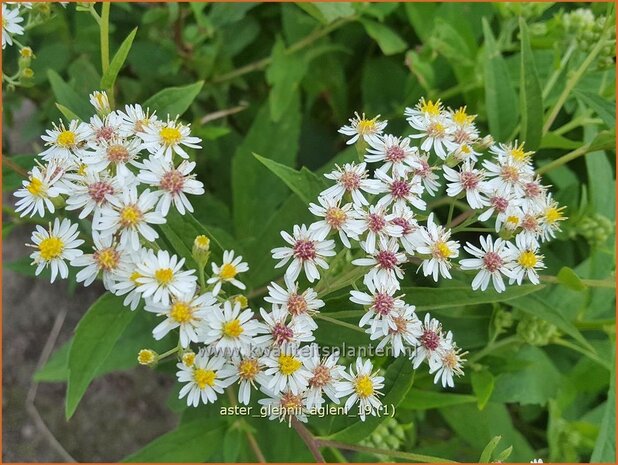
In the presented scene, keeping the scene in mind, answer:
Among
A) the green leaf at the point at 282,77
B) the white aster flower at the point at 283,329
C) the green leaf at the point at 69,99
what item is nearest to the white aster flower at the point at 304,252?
the white aster flower at the point at 283,329

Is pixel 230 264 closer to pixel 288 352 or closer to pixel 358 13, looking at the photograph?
pixel 288 352

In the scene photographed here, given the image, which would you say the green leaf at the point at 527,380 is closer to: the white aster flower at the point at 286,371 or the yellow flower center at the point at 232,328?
the white aster flower at the point at 286,371

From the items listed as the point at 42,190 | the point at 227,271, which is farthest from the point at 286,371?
the point at 42,190

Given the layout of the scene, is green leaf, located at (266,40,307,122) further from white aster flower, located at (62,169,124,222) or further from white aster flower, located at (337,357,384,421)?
white aster flower, located at (337,357,384,421)

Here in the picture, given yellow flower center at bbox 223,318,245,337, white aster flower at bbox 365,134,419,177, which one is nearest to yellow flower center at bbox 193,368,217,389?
yellow flower center at bbox 223,318,245,337

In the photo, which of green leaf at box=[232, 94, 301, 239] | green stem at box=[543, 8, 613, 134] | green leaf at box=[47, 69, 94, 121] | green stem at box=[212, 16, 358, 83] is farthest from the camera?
green stem at box=[212, 16, 358, 83]
